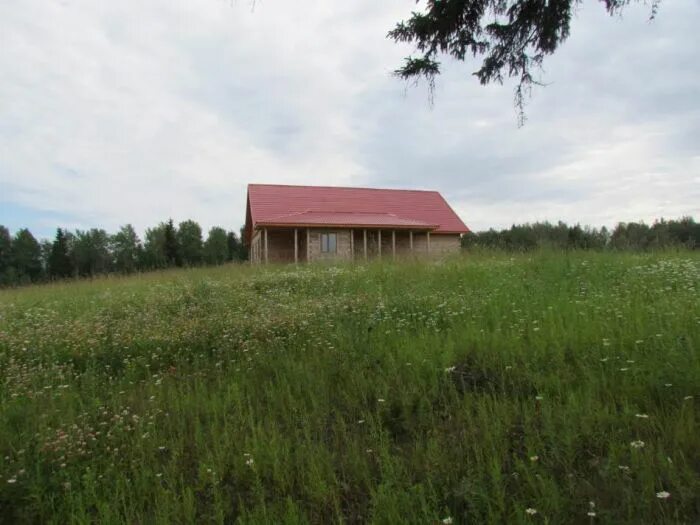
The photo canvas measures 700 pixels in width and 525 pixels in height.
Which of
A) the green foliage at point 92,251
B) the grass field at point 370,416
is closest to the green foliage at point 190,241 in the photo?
the green foliage at point 92,251

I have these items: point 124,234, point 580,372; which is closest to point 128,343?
point 580,372

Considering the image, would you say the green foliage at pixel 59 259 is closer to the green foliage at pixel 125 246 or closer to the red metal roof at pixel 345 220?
the green foliage at pixel 125 246

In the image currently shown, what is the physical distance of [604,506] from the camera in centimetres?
221

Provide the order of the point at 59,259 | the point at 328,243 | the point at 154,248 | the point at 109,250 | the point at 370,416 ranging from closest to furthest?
1. the point at 370,416
2. the point at 328,243
3. the point at 59,259
4. the point at 154,248
5. the point at 109,250

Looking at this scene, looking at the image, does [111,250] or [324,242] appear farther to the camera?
[111,250]

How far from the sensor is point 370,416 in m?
3.33

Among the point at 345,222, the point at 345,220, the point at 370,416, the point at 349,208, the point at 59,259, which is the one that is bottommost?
the point at 370,416

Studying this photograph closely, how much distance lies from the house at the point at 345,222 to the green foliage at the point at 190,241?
4049cm

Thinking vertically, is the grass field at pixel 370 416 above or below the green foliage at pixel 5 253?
below

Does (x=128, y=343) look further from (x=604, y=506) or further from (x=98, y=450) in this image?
(x=604, y=506)

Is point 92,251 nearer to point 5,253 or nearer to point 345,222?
point 5,253

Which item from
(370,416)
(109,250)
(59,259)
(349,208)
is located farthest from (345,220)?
(109,250)

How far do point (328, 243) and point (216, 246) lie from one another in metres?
50.3

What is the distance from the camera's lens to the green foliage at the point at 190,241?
66.4m
